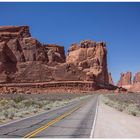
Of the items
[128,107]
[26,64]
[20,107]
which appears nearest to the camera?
[128,107]

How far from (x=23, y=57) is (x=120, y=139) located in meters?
145

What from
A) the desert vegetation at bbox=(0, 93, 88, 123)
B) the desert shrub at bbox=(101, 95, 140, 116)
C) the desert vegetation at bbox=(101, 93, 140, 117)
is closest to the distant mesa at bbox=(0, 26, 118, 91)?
the desert vegetation at bbox=(101, 93, 140, 117)

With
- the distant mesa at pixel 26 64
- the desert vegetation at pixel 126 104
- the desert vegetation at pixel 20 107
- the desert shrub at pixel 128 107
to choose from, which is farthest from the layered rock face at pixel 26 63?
the desert shrub at pixel 128 107

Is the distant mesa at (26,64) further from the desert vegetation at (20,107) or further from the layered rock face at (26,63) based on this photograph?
the desert vegetation at (20,107)

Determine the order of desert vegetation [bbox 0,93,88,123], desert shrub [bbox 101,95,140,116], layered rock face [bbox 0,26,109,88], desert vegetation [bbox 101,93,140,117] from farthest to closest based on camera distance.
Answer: layered rock face [bbox 0,26,109,88] < desert vegetation [bbox 101,93,140,117] < desert shrub [bbox 101,95,140,116] < desert vegetation [bbox 0,93,88,123]

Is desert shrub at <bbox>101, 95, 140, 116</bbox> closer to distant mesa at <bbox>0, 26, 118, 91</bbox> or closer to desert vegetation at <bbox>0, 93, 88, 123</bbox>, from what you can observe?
desert vegetation at <bbox>0, 93, 88, 123</bbox>

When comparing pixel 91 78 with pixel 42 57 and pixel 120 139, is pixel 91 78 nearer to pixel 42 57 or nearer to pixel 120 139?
pixel 42 57

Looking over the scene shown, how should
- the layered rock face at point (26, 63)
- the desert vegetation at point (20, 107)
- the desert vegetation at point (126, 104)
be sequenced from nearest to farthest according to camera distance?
the desert vegetation at point (20, 107) < the desert vegetation at point (126, 104) < the layered rock face at point (26, 63)

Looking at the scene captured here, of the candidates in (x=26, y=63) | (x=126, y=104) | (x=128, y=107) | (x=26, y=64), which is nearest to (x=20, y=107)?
(x=128, y=107)

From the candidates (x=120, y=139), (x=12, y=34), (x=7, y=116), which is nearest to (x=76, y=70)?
(x=12, y=34)

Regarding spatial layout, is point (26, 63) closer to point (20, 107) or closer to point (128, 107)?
point (20, 107)

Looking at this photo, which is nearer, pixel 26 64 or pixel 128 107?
pixel 128 107

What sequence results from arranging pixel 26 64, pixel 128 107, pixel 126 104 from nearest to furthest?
1. pixel 128 107
2. pixel 126 104
3. pixel 26 64

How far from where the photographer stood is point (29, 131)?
17.2 metres
